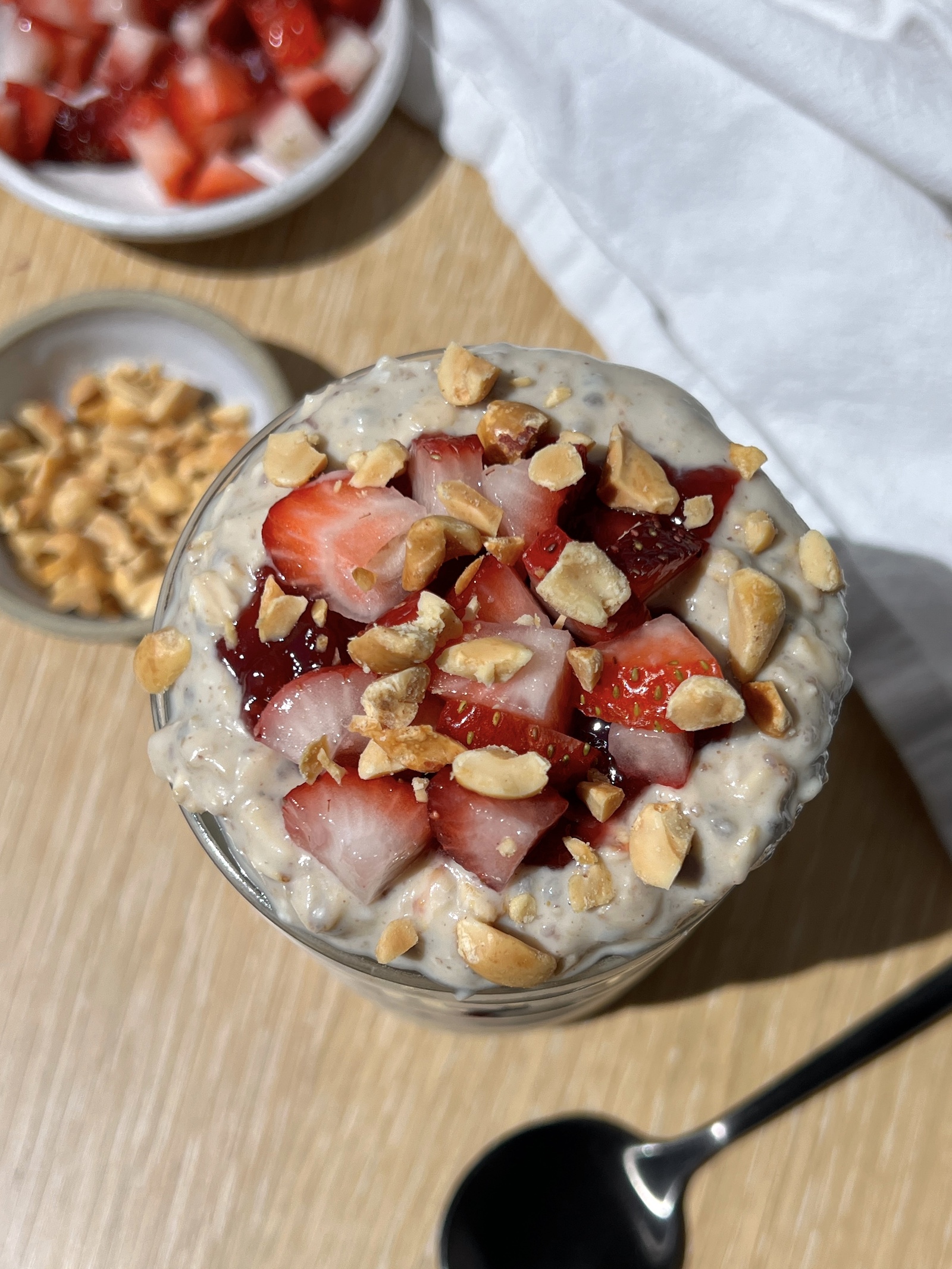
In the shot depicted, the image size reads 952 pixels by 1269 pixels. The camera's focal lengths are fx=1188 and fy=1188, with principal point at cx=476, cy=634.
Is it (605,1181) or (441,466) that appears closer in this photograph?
(441,466)

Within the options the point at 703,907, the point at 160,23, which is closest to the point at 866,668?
the point at 703,907

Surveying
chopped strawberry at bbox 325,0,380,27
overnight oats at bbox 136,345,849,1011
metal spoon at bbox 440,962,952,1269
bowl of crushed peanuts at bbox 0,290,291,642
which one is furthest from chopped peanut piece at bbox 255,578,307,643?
chopped strawberry at bbox 325,0,380,27

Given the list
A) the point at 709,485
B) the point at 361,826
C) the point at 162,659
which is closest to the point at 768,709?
the point at 709,485

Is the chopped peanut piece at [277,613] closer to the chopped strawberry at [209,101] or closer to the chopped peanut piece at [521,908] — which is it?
the chopped peanut piece at [521,908]

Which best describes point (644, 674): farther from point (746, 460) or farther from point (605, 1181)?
point (605, 1181)

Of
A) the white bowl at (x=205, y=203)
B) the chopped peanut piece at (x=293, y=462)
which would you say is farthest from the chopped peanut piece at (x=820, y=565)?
the white bowl at (x=205, y=203)

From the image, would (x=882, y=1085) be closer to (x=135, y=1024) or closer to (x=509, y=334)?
(x=135, y=1024)

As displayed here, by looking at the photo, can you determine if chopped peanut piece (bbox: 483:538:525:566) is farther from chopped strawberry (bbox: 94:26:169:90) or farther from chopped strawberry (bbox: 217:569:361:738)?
chopped strawberry (bbox: 94:26:169:90)
